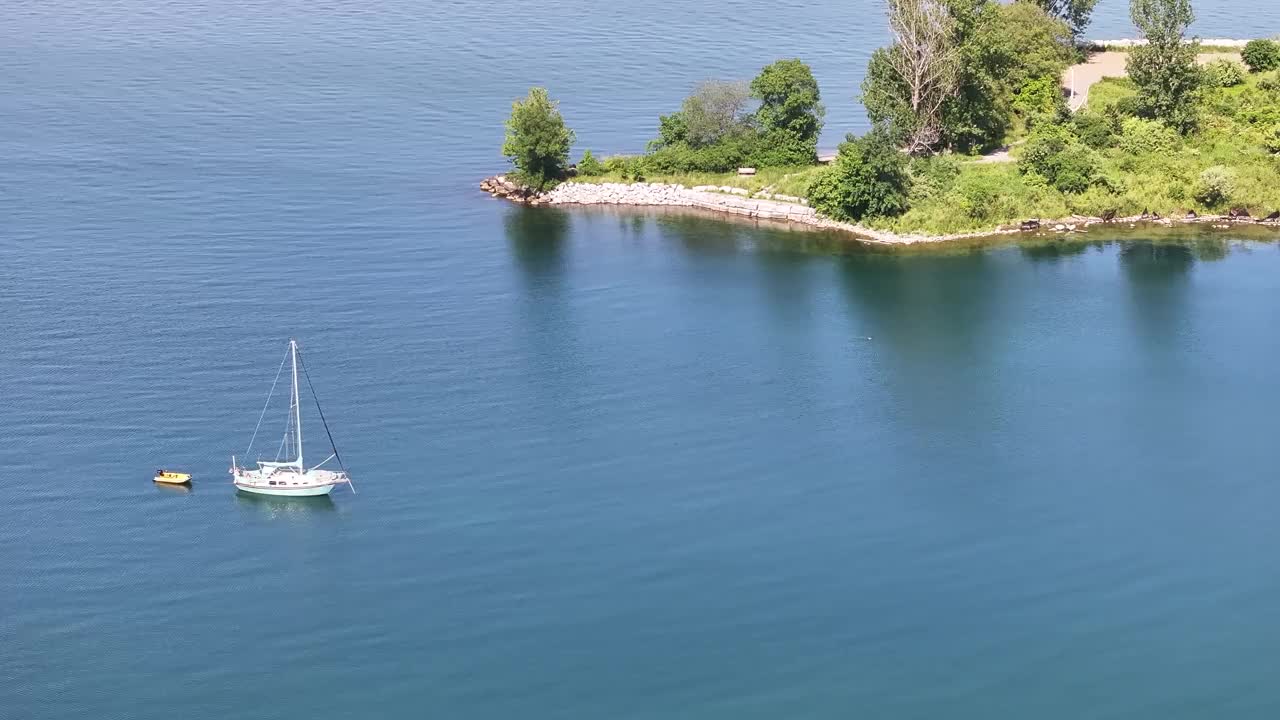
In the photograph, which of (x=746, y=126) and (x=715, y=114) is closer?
(x=715, y=114)

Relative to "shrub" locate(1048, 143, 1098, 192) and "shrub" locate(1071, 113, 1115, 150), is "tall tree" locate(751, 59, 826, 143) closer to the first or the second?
"shrub" locate(1048, 143, 1098, 192)

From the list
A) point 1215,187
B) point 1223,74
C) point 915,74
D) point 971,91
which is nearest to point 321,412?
point 915,74

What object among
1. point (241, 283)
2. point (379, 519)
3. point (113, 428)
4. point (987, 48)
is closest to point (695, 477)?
point (379, 519)

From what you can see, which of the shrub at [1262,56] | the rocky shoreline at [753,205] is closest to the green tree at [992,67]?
the rocky shoreline at [753,205]

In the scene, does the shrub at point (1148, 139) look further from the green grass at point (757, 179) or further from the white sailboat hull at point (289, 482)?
the white sailboat hull at point (289, 482)

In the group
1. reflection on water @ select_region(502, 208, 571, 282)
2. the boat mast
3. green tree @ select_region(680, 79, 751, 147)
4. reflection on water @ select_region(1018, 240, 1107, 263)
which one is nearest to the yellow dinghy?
the boat mast

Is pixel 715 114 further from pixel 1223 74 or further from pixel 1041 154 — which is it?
pixel 1223 74

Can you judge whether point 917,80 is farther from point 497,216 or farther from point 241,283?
point 241,283
